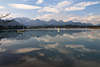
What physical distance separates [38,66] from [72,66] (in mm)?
4021

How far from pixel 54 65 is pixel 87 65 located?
4006mm

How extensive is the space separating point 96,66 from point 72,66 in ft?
9.18

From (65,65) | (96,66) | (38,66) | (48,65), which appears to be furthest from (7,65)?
(96,66)

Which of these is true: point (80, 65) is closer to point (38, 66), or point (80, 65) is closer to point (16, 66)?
point (38, 66)

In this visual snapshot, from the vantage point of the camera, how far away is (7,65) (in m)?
11.6

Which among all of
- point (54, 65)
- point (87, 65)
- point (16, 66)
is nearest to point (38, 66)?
point (54, 65)

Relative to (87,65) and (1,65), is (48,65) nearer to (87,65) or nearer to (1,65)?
(87,65)

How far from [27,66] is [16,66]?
1322mm

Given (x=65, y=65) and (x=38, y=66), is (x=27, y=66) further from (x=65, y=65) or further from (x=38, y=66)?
(x=65, y=65)

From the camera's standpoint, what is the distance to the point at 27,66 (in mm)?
11203

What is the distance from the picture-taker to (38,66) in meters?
11.2

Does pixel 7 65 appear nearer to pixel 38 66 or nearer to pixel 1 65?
pixel 1 65

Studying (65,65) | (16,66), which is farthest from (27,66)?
(65,65)

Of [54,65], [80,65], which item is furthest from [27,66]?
[80,65]
